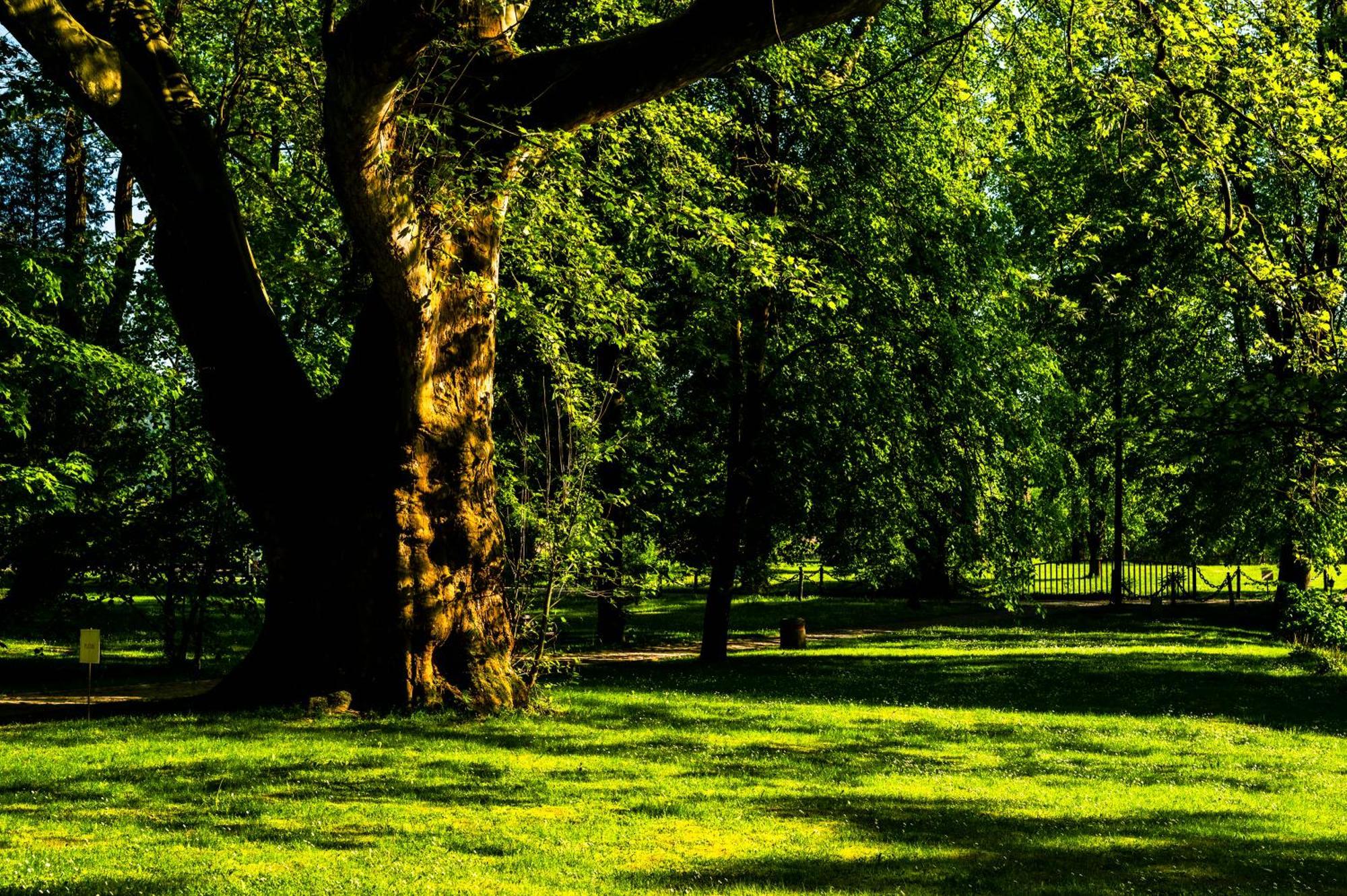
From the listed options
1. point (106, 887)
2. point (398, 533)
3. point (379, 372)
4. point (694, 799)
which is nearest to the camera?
point (106, 887)

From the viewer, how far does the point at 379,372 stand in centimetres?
1237

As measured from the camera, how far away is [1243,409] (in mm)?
13727

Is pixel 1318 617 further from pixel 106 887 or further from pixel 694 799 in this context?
pixel 106 887

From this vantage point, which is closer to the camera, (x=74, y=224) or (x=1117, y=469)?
(x=74, y=224)

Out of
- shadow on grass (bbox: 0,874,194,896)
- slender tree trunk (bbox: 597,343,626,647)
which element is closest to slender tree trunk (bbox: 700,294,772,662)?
slender tree trunk (bbox: 597,343,626,647)

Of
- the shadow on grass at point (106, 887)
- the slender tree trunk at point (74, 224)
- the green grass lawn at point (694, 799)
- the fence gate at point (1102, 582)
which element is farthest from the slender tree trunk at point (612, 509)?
the fence gate at point (1102, 582)

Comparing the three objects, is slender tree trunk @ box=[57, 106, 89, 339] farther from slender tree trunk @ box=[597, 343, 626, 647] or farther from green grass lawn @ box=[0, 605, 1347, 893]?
slender tree trunk @ box=[597, 343, 626, 647]

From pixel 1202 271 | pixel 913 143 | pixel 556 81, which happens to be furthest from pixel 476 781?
pixel 1202 271

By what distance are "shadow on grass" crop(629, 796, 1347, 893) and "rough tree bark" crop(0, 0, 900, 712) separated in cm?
491

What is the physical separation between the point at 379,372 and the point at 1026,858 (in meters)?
8.04

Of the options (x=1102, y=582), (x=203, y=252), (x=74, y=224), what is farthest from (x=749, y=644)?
(x=1102, y=582)

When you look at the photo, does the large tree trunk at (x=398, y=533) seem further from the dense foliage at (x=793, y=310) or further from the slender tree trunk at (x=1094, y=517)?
the slender tree trunk at (x=1094, y=517)

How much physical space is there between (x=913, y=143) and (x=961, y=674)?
29.3 ft

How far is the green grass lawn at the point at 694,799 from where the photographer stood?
6.78 metres
